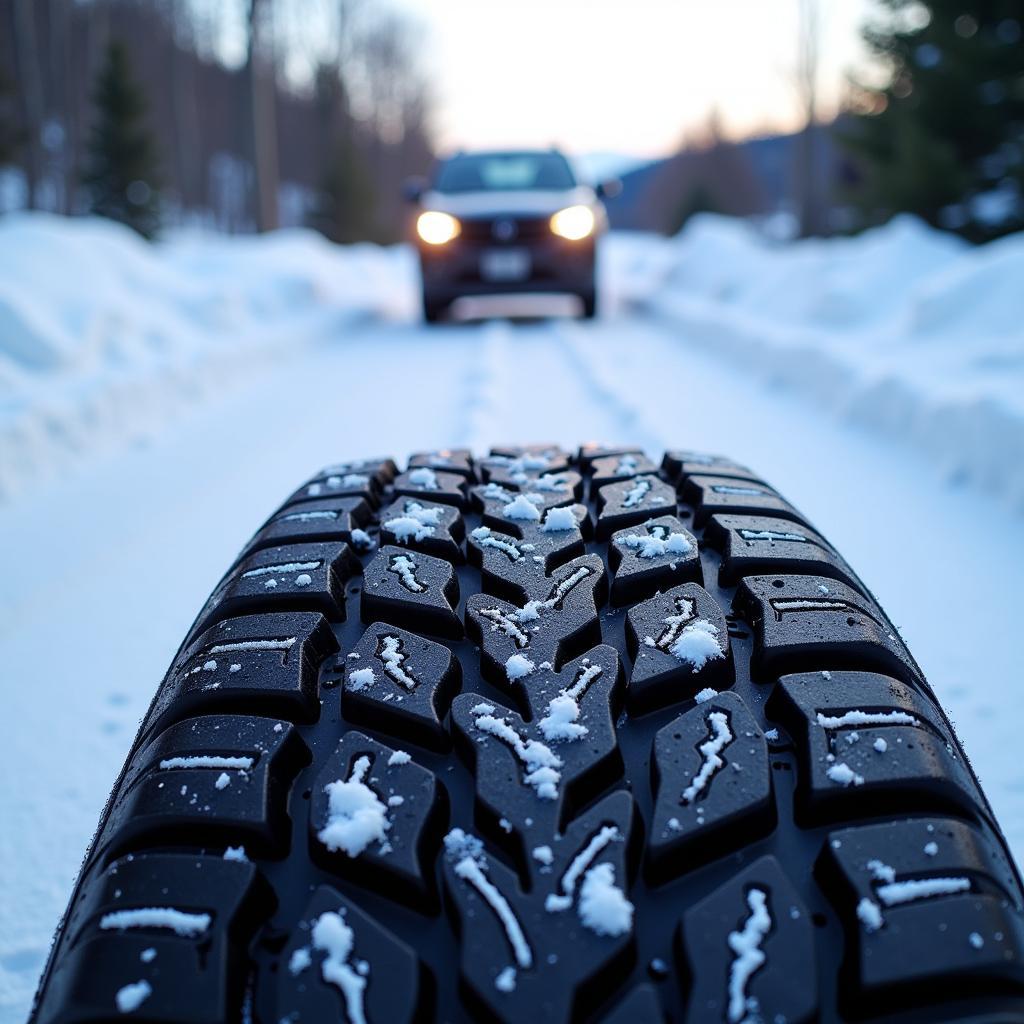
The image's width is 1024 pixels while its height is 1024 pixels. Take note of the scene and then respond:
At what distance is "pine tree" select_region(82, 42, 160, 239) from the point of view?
742 inches

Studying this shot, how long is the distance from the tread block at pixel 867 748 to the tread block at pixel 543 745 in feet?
0.56

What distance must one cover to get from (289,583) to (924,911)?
2.49 feet

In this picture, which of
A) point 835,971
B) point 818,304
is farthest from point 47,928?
point 818,304

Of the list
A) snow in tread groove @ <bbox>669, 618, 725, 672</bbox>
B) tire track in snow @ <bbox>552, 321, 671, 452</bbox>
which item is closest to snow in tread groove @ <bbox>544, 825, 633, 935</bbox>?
snow in tread groove @ <bbox>669, 618, 725, 672</bbox>

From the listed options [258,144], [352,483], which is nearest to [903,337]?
[352,483]

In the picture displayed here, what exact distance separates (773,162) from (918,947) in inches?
3839

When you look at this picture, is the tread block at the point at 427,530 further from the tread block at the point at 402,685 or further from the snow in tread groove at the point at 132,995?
the snow in tread groove at the point at 132,995

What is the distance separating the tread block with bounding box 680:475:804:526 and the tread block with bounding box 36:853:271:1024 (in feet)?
2.67

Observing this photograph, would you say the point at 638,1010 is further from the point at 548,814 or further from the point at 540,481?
the point at 540,481

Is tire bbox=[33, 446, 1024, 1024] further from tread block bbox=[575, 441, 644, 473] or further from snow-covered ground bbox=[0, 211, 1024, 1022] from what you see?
snow-covered ground bbox=[0, 211, 1024, 1022]

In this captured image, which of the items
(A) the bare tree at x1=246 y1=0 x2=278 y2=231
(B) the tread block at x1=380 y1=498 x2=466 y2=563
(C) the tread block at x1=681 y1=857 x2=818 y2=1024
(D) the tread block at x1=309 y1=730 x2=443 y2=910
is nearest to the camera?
(C) the tread block at x1=681 y1=857 x2=818 y2=1024

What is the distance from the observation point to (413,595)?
1066 mm

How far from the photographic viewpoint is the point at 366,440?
13.7 feet

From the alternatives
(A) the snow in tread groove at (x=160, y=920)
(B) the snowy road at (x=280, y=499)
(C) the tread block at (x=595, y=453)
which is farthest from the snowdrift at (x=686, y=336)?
(A) the snow in tread groove at (x=160, y=920)
